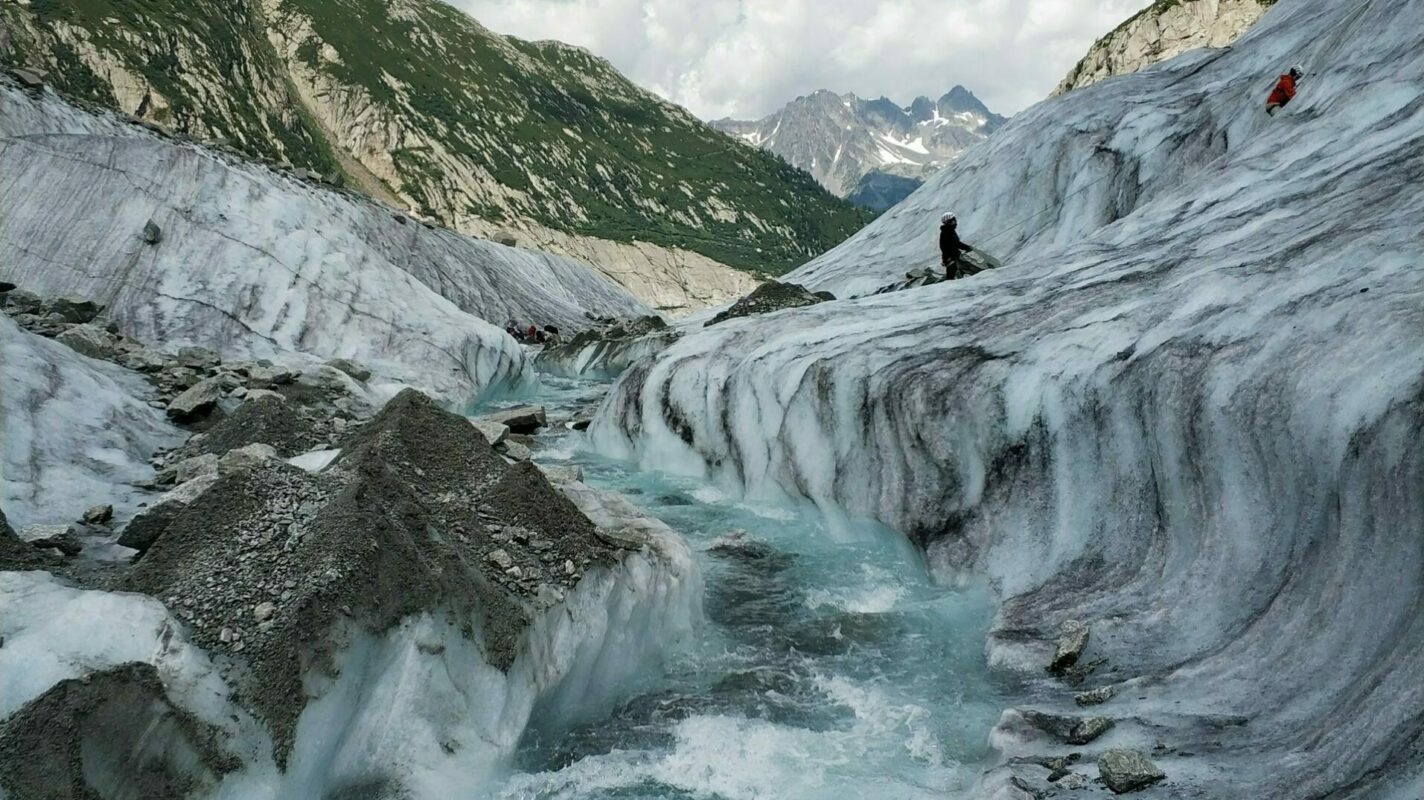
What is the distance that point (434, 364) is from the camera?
21.8 meters

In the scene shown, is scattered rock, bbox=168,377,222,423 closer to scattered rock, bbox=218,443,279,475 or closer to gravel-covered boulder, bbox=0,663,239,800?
scattered rock, bbox=218,443,279,475

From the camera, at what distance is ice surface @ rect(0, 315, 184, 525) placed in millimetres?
7691

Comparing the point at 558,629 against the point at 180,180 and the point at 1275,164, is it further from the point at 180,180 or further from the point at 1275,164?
the point at 180,180

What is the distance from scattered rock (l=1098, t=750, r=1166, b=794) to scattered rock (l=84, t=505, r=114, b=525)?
27.1 feet

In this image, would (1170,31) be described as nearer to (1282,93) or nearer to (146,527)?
(1282,93)

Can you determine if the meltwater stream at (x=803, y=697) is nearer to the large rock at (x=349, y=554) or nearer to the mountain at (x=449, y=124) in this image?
the large rock at (x=349, y=554)

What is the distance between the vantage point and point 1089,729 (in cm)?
561

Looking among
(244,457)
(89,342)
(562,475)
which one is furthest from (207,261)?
(244,457)

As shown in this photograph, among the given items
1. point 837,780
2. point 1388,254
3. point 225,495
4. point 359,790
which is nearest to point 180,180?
point 225,495

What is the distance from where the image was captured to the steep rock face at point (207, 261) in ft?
62.7

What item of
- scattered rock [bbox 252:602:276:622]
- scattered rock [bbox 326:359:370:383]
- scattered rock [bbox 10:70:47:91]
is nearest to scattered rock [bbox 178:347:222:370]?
scattered rock [bbox 326:359:370:383]

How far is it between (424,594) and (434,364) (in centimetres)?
1678

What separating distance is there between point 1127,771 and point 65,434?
34.9ft

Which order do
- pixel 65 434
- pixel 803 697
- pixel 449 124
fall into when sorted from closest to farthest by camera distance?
pixel 803 697 < pixel 65 434 < pixel 449 124
